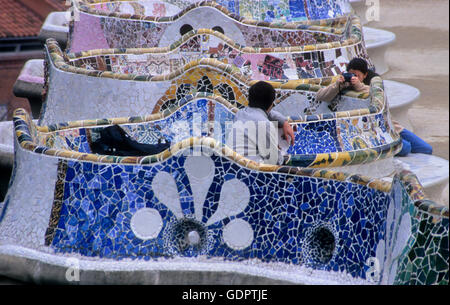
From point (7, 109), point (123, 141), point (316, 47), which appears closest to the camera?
point (123, 141)

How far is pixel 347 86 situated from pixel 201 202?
2497 mm

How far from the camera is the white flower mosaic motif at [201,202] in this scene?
6.16 metres

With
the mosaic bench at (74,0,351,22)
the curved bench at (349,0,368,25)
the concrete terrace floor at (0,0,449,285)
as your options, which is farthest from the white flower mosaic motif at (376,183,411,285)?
the curved bench at (349,0,368,25)

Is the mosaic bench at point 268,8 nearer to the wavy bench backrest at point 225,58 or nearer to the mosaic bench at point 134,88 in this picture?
the wavy bench backrest at point 225,58

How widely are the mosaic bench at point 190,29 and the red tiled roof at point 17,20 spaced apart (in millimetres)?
9956

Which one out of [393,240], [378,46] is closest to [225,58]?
[393,240]

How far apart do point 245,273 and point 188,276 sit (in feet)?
1.11

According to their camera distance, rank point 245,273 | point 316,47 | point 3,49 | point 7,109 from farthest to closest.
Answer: point 3,49, point 7,109, point 316,47, point 245,273

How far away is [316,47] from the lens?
31.7ft

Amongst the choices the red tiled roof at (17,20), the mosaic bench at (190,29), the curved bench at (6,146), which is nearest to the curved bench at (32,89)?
the mosaic bench at (190,29)

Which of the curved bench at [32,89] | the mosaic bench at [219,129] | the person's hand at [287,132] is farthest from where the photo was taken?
the curved bench at [32,89]

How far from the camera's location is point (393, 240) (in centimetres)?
544

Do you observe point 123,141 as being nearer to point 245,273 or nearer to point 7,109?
point 245,273

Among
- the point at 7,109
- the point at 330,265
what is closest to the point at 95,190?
the point at 330,265
